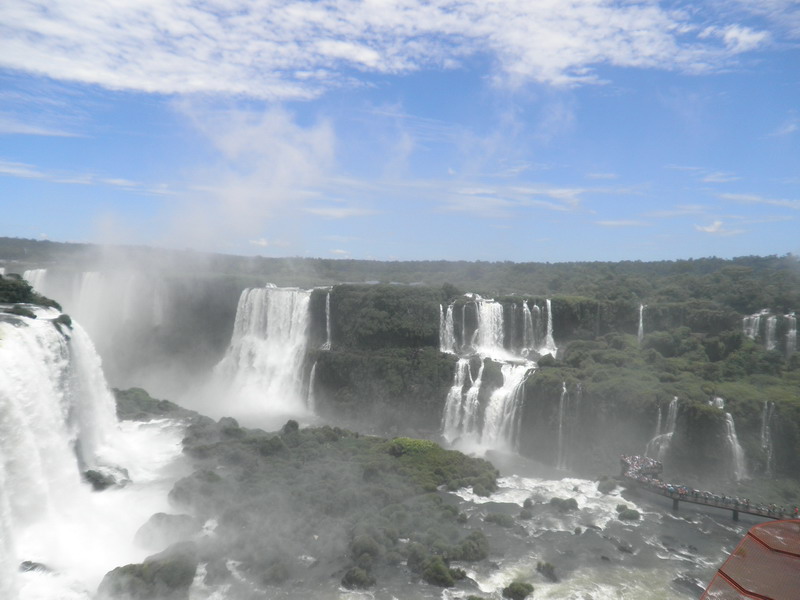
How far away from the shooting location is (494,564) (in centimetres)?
1686

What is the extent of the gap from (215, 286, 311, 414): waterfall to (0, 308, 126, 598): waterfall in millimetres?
16134

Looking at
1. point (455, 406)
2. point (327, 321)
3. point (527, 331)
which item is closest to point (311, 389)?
point (327, 321)

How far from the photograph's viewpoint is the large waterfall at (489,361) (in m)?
29.4

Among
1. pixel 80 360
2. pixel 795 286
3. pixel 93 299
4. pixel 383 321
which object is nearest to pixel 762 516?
pixel 383 321

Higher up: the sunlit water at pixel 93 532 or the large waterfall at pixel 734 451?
the large waterfall at pixel 734 451

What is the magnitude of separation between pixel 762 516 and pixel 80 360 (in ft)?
84.0

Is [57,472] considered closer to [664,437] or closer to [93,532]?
[93,532]

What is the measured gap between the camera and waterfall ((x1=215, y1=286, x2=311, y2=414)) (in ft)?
121

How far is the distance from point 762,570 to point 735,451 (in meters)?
23.6

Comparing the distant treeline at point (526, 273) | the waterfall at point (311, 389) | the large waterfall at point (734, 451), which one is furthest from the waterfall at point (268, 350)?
the large waterfall at point (734, 451)

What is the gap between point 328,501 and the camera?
1950 centimetres

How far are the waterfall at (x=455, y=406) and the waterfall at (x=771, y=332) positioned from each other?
1876 centimetres

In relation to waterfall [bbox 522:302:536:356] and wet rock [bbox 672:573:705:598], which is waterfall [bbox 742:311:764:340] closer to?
waterfall [bbox 522:302:536:356]

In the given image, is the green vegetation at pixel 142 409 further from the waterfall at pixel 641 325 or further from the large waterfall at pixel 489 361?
the waterfall at pixel 641 325
